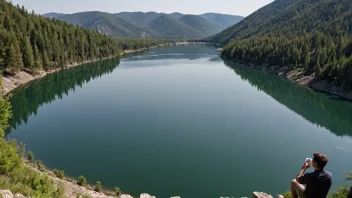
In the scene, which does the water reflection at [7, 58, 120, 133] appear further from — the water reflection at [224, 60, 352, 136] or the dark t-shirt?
the water reflection at [224, 60, 352, 136]

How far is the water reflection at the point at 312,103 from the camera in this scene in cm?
6296

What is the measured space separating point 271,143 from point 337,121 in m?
26.3

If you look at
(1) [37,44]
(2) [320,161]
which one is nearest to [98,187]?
(2) [320,161]

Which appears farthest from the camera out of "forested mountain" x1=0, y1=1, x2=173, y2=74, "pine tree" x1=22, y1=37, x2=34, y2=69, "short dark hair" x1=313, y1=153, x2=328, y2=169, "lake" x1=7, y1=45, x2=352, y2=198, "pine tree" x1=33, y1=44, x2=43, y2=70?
"pine tree" x1=33, y1=44, x2=43, y2=70

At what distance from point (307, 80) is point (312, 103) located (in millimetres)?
26246

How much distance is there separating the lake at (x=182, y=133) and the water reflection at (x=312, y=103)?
0.83 feet

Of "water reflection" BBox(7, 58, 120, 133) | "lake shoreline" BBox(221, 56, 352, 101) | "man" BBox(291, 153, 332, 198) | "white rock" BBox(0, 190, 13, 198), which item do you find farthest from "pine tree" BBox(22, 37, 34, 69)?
"man" BBox(291, 153, 332, 198)

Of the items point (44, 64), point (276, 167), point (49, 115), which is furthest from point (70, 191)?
point (44, 64)

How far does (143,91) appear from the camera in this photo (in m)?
87.9

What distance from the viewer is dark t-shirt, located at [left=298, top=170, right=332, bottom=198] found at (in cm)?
991

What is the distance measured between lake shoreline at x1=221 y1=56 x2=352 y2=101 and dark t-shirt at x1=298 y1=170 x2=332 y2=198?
266 feet

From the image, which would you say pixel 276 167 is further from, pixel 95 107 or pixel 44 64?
pixel 44 64

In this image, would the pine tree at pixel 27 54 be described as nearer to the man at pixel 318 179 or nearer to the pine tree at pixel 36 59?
the pine tree at pixel 36 59

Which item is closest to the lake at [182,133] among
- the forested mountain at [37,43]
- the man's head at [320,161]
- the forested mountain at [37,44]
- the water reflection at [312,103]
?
the water reflection at [312,103]
